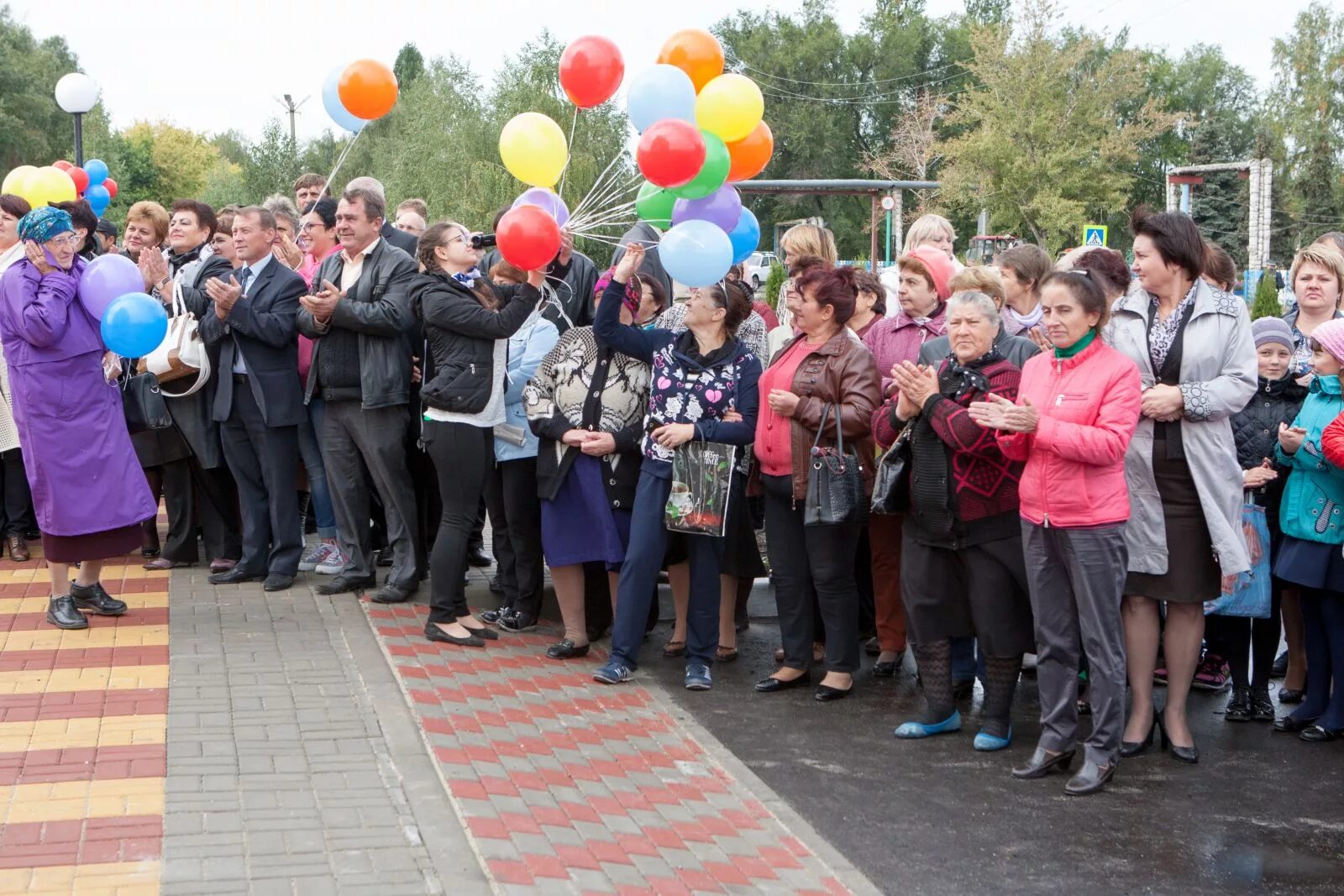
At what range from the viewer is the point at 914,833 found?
501 cm

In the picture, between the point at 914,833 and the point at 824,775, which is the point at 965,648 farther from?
the point at 914,833

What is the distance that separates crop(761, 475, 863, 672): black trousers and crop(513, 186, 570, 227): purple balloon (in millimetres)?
1758

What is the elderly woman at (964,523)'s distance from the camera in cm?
590

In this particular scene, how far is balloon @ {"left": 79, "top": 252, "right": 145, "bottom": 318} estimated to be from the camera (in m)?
7.10

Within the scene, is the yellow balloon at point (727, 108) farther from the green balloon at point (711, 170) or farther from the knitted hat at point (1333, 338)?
the knitted hat at point (1333, 338)

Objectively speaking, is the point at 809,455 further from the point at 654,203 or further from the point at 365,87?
the point at 365,87

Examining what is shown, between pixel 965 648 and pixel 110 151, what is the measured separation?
52.6 m

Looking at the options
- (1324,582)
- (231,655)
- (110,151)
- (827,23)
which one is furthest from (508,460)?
(827,23)

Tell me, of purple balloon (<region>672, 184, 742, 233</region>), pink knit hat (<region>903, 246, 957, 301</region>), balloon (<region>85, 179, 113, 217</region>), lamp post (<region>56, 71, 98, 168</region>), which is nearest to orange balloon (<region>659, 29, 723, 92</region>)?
purple balloon (<region>672, 184, 742, 233</region>)

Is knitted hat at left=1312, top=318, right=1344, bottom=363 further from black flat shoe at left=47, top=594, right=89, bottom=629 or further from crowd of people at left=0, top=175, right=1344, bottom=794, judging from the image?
black flat shoe at left=47, top=594, right=89, bottom=629

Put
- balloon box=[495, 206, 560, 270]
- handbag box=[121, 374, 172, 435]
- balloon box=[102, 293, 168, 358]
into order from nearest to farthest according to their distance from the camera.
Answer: balloon box=[495, 206, 560, 270] → balloon box=[102, 293, 168, 358] → handbag box=[121, 374, 172, 435]

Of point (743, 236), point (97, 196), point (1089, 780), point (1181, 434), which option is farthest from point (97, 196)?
point (1089, 780)

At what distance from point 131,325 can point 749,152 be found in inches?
126

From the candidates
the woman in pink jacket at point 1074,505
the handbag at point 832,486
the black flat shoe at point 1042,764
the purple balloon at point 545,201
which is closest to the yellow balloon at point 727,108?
the purple balloon at point 545,201
